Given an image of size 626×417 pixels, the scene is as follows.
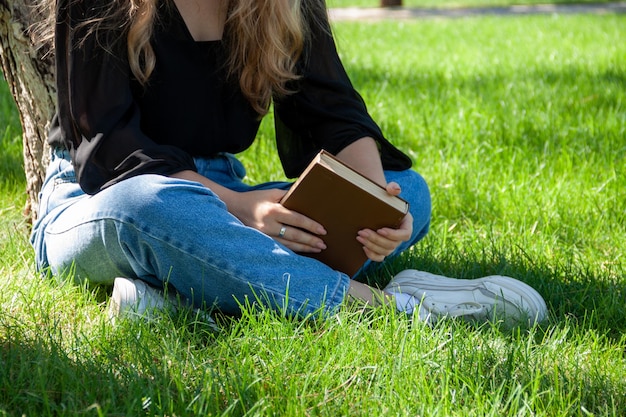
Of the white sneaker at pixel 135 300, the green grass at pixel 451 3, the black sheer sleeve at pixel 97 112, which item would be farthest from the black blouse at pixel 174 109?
the green grass at pixel 451 3

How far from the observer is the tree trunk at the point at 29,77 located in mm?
2559

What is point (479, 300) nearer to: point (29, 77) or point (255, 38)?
point (255, 38)

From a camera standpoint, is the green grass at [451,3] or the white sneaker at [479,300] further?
the green grass at [451,3]

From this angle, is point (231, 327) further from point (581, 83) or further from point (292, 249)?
point (581, 83)

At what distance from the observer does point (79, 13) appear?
219 cm

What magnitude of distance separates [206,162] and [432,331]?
840 millimetres

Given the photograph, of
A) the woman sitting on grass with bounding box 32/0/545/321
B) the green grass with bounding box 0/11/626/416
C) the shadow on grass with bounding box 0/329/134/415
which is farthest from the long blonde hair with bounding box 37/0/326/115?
the shadow on grass with bounding box 0/329/134/415

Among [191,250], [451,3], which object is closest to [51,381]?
[191,250]

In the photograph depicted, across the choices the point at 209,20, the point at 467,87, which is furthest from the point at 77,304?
the point at 467,87

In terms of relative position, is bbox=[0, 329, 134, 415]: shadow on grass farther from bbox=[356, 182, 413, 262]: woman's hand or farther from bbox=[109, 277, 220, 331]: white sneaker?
bbox=[356, 182, 413, 262]: woman's hand

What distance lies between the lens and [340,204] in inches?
82.9

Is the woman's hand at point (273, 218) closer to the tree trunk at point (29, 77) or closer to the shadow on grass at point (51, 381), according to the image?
the shadow on grass at point (51, 381)

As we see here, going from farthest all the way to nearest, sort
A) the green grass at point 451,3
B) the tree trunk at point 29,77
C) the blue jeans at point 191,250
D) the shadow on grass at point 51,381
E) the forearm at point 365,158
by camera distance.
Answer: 1. the green grass at point 451,3
2. the tree trunk at point 29,77
3. the forearm at point 365,158
4. the blue jeans at point 191,250
5. the shadow on grass at point 51,381

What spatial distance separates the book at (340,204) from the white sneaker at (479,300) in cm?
17
